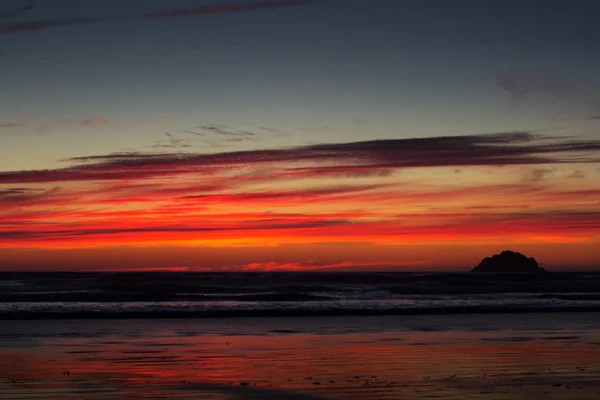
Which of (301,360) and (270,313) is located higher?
(270,313)

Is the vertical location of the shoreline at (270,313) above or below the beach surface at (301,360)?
above

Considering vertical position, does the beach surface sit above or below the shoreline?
below

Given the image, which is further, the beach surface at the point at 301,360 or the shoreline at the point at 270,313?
the shoreline at the point at 270,313

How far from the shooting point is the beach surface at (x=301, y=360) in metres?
11.9

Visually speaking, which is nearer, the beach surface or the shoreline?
the beach surface

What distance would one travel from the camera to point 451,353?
1661 cm

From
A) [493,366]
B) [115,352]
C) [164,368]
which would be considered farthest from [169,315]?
[493,366]

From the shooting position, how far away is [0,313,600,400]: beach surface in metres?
11.9

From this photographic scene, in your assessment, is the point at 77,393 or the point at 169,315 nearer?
the point at 77,393

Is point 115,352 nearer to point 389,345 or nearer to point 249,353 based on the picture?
point 249,353

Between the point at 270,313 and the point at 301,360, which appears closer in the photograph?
the point at 301,360

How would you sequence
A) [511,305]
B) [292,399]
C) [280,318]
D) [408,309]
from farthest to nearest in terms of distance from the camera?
[511,305]
[408,309]
[280,318]
[292,399]

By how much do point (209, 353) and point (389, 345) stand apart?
4518 millimetres

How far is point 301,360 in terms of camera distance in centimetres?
1550
